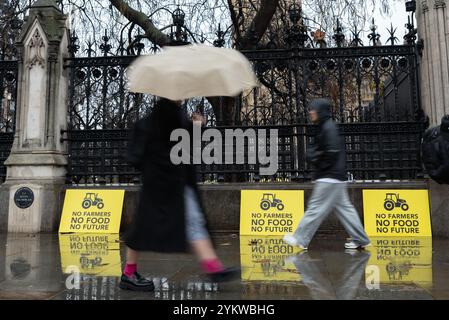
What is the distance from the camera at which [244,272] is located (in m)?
4.88

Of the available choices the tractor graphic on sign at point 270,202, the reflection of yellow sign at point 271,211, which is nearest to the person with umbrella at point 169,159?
the reflection of yellow sign at point 271,211

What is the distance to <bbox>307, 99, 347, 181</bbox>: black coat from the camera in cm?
595

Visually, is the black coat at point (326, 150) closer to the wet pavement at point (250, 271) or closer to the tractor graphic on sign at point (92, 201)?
the wet pavement at point (250, 271)

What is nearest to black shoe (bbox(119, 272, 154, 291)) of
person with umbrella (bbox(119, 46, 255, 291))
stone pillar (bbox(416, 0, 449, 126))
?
person with umbrella (bbox(119, 46, 255, 291))

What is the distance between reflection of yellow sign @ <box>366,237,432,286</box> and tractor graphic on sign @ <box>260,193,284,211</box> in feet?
5.46

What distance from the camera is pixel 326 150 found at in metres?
5.96

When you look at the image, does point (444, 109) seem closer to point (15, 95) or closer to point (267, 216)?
point (267, 216)

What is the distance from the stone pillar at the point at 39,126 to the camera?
8.62m

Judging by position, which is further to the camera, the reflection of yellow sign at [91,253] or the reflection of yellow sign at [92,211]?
the reflection of yellow sign at [92,211]

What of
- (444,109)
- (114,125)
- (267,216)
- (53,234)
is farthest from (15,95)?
(444,109)

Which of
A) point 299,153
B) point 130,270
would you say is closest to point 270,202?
point 299,153

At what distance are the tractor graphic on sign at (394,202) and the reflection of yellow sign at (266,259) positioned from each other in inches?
→ 78.6

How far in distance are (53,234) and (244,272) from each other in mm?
4868

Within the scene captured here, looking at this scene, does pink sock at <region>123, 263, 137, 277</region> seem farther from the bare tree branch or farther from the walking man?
the bare tree branch
